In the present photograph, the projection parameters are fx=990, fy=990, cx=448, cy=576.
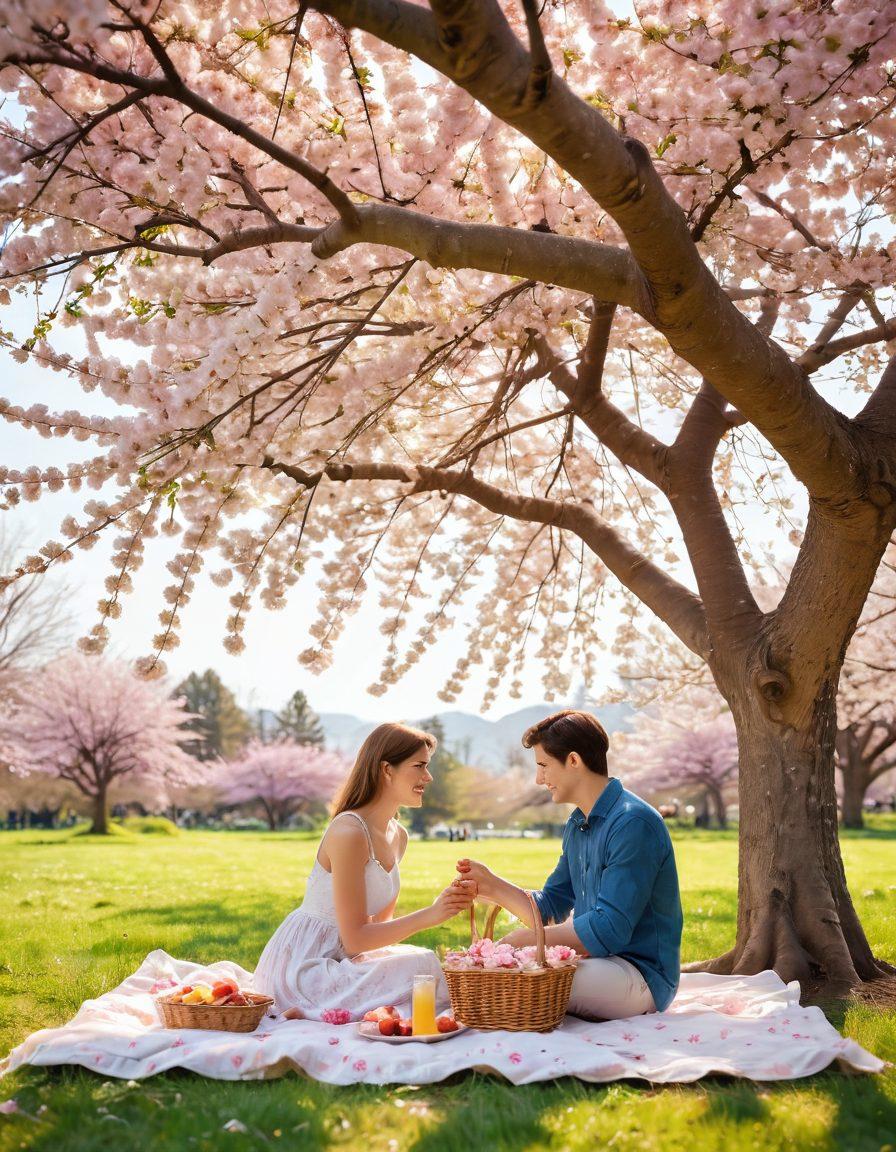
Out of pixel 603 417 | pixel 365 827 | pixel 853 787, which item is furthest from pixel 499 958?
pixel 853 787

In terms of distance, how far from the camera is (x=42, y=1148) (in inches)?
97.0

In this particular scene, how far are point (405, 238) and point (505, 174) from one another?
1679mm

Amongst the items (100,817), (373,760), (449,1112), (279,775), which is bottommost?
(100,817)

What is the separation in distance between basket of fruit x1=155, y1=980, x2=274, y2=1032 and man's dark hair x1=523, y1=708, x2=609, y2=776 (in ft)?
4.65

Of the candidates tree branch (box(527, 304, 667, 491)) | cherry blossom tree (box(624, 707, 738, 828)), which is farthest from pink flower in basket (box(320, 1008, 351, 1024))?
cherry blossom tree (box(624, 707, 738, 828))

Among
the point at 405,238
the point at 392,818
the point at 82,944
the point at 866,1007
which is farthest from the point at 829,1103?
the point at 82,944

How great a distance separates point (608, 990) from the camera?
143 inches

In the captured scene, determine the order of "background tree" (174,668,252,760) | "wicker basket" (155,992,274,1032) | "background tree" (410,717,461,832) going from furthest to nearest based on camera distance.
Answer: "background tree" (174,668,252,760)
"background tree" (410,717,461,832)
"wicker basket" (155,992,274,1032)

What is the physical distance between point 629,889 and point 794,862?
1684 mm

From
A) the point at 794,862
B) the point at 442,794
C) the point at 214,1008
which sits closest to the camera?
the point at 214,1008

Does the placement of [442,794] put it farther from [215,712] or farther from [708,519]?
[708,519]

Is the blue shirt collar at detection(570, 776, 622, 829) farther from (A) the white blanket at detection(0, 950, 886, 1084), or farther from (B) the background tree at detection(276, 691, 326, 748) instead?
(B) the background tree at detection(276, 691, 326, 748)

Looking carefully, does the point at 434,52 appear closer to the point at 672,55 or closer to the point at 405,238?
the point at 405,238

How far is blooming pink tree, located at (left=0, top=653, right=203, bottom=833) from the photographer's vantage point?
1117 inches
